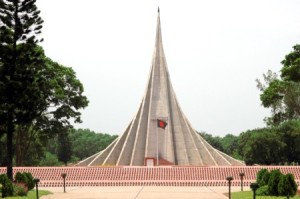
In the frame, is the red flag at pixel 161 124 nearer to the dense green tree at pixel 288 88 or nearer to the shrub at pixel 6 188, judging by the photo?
the dense green tree at pixel 288 88

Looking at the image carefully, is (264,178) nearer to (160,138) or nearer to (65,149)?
(160,138)

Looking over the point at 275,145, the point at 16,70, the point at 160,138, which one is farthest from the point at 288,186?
the point at 275,145

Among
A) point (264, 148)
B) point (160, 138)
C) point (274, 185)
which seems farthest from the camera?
point (264, 148)

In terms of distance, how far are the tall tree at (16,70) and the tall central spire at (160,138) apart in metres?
13.8

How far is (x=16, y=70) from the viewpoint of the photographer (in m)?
22.8

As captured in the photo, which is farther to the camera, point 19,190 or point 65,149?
point 65,149

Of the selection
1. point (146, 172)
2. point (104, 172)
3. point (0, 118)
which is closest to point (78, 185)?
point (104, 172)

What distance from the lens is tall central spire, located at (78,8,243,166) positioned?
37.9 m

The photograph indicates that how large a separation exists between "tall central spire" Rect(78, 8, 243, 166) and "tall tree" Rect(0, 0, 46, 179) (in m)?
13.8

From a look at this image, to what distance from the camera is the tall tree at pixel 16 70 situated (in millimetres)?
22562

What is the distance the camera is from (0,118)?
22.8 metres

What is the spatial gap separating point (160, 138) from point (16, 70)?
18.5 meters

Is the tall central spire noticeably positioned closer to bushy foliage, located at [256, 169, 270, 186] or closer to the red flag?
the red flag

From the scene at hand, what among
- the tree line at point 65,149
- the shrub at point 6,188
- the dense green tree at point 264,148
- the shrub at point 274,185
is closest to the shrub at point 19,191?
the shrub at point 6,188
